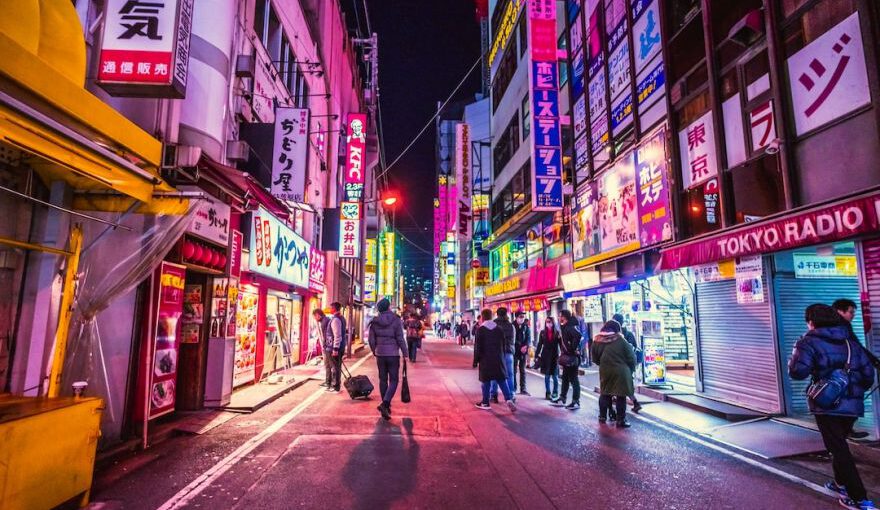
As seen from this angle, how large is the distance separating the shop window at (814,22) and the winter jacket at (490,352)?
7431 millimetres

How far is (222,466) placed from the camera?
526 cm

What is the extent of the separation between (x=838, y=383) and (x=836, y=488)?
1118 mm

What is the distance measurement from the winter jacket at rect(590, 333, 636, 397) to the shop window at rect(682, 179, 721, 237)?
4.66 meters

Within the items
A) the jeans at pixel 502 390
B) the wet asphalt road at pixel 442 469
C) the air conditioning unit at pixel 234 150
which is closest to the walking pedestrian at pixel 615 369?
the wet asphalt road at pixel 442 469

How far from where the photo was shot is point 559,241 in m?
20.6

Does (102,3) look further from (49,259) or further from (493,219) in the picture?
(493,219)

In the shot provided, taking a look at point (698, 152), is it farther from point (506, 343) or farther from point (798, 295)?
point (506, 343)

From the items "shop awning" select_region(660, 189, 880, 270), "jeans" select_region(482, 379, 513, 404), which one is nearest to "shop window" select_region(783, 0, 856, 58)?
"shop awning" select_region(660, 189, 880, 270)

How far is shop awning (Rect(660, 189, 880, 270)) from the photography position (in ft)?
20.8

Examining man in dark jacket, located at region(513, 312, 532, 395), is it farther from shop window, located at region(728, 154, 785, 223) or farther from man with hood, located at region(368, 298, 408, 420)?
shop window, located at region(728, 154, 785, 223)

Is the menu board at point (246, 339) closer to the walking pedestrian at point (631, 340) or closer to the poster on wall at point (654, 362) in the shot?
the walking pedestrian at point (631, 340)

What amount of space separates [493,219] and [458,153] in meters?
5.25

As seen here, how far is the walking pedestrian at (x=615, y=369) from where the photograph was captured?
25.0ft

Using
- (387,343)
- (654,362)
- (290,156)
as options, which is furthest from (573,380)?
(290,156)
